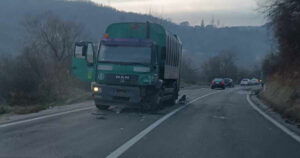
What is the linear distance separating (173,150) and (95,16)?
8289 centimetres

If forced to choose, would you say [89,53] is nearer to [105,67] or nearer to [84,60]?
[84,60]

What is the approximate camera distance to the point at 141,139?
11.5m

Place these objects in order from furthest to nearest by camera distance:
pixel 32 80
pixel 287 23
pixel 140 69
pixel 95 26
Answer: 1. pixel 95 26
2. pixel 32 80
3. pixel 287 23
4. pixel 140 69

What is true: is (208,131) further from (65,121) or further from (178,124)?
(65,121)

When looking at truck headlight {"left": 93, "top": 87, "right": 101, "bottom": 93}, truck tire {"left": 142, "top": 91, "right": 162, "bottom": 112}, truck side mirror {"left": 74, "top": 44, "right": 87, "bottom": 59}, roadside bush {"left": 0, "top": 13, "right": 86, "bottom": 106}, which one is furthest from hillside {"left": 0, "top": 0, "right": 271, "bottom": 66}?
truck headlight {"left": 93, "top": 87, "right": 101, "bottom": 93}

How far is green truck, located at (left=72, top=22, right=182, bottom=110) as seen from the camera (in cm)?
1842

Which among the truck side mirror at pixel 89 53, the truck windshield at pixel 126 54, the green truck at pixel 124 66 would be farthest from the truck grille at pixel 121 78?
the truck side mirror at pixel 89 53

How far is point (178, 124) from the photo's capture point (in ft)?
50.2

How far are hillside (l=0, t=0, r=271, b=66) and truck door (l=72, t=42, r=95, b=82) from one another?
14.6 m

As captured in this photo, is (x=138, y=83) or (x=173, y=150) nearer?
(x=173, y=150)

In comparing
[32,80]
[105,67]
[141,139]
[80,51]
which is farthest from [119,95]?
[32,80]

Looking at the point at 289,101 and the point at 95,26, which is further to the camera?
the point at 95,26

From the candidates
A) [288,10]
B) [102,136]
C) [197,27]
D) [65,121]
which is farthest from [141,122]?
[197,27]

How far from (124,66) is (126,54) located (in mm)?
525
